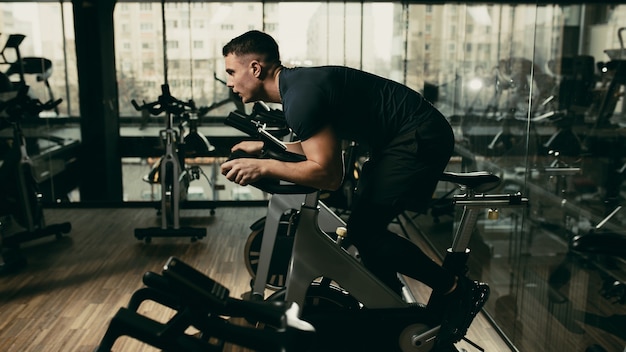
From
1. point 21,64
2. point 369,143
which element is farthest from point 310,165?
point 21,64

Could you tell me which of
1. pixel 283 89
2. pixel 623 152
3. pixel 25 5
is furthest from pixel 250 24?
pixel 623 152

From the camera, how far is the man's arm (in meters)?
1.91

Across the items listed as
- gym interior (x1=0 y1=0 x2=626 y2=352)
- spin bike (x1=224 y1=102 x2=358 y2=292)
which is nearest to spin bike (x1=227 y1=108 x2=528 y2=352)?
gym interior (x1=0 y1=0 x2=626 y2=352)

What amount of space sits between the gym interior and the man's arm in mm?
525

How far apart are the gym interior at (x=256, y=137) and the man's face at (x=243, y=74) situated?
0.87m

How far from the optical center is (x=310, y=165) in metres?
1.94

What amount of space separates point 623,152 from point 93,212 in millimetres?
4875

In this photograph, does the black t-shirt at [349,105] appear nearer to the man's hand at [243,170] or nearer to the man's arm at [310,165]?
the man's arm at [310,165]

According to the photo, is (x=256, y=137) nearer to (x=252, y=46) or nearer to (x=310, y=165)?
(x=252, y=46)

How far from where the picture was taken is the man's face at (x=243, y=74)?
83.4 inches

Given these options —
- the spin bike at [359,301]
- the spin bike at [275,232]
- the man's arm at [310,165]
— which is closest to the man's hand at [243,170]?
the man's arm at [310,165]

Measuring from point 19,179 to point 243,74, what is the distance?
2937mm

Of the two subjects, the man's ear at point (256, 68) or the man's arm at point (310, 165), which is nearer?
the man's arm at point (310, 165)

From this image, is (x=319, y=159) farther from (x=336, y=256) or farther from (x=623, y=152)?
(x=623, y=152)
